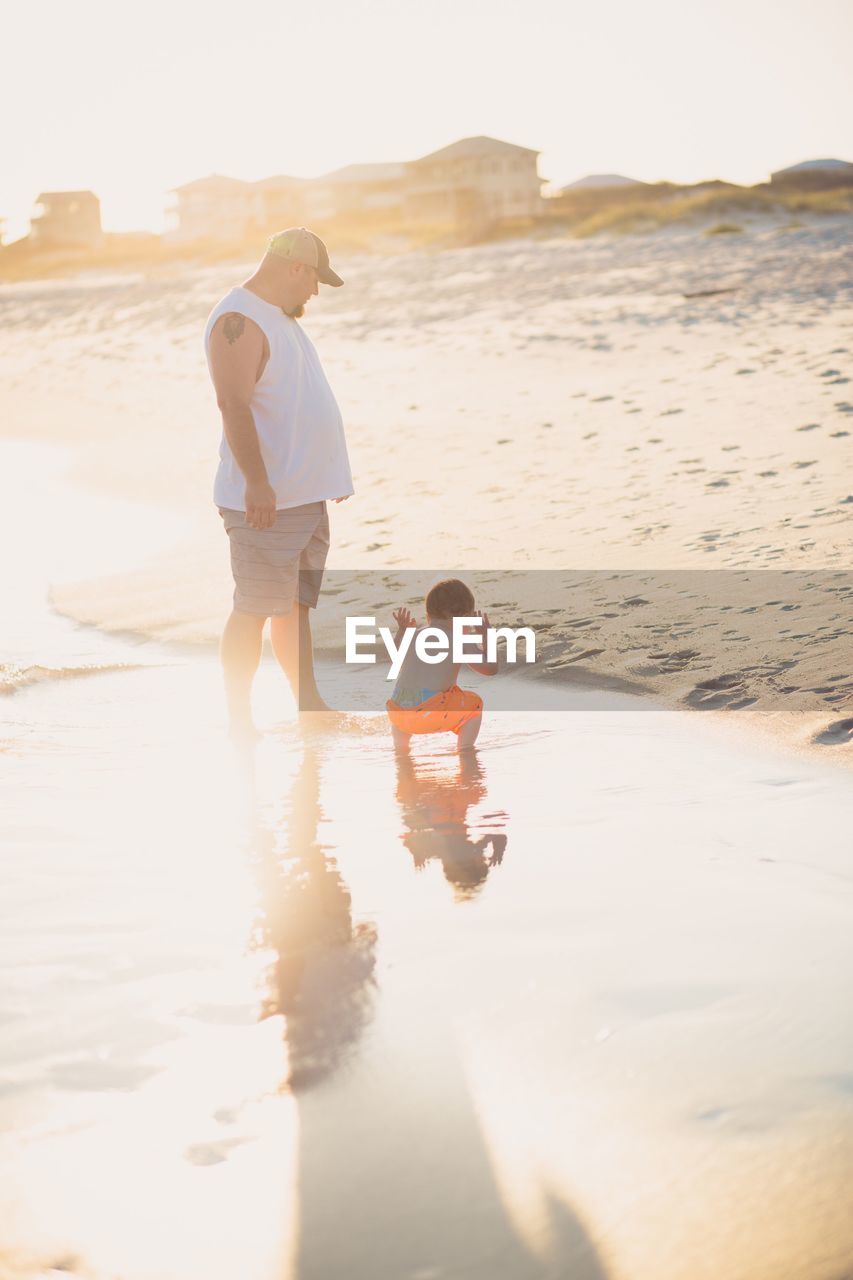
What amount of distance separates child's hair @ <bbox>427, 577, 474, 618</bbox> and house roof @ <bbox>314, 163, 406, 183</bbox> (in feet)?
234

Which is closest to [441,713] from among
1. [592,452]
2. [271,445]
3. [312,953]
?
[271,445]

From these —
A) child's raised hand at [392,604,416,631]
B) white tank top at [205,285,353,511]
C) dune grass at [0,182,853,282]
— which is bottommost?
child's raised hand at [392,604,416,631]

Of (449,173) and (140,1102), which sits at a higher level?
(449,173)

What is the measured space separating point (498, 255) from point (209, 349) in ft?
64.6

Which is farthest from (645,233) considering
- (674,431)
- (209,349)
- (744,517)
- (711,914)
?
(711,914)

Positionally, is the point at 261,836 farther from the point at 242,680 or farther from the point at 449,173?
the point at 449,173

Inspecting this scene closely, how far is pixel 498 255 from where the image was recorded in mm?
23203

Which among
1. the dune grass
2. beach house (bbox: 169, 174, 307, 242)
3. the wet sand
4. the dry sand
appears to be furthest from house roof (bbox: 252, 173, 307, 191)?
the wet sand

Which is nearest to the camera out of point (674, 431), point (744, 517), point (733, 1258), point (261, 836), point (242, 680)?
point (733, 1258)

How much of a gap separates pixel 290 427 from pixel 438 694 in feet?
3.29

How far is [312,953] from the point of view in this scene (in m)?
2.72

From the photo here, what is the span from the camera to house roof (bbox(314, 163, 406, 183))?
72.7 metres

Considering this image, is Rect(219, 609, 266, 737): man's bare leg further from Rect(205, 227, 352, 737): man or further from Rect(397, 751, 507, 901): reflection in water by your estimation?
Rect(397, 751, 507, 901): reflection in water

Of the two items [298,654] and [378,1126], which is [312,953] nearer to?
[378,1126]
